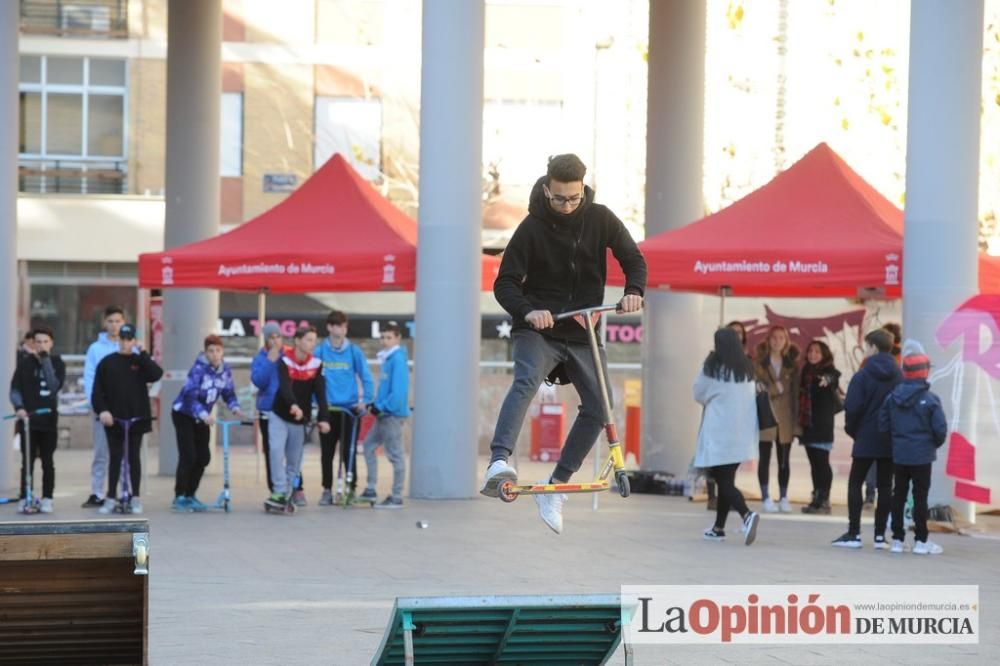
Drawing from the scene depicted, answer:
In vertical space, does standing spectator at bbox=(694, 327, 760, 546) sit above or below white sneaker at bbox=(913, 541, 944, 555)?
above

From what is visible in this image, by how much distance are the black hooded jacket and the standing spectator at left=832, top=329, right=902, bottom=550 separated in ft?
24.5

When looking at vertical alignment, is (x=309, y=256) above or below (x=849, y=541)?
above

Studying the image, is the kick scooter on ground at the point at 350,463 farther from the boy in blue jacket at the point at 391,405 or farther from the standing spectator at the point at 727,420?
the standing spectator at the point at 727,420

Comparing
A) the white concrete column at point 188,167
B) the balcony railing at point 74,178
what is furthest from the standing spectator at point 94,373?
the balcony railing at point 74,178

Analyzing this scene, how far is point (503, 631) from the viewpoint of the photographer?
289 inches

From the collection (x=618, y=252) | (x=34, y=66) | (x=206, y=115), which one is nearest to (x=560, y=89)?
(x=34, y=66)

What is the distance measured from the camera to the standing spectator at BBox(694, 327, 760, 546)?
1506cm

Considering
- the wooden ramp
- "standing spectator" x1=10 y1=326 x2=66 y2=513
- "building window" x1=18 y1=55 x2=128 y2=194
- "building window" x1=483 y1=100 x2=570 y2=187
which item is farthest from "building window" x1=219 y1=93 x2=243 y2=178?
the wooden ramp

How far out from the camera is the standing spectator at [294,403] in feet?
56.0

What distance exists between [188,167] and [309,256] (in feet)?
15.3

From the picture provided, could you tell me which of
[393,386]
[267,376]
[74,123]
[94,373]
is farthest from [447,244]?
[74,123]

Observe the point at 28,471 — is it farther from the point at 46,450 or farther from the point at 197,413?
the point at 197,413

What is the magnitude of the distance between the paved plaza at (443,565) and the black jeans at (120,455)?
44cm

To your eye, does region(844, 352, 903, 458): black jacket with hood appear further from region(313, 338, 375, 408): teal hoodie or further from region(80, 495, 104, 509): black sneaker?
region(80, 495, 104, 509): black sneaker
